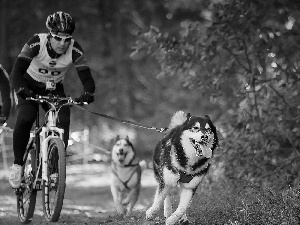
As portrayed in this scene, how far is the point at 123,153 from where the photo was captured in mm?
10922

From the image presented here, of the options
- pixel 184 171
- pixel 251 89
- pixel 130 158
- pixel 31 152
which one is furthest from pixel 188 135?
pixel 130 158

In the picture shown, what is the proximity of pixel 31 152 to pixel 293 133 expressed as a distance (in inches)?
111

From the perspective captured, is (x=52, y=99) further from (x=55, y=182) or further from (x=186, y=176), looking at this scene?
(x=186, y=176)

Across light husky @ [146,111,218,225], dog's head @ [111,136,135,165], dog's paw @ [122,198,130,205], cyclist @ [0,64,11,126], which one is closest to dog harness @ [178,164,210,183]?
light husky @ [146,111,218,225]

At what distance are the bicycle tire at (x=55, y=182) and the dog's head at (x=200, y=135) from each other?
116 centimetres

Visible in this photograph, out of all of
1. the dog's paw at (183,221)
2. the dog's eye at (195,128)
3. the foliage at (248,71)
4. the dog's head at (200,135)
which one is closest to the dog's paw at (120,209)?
the foliage at (248,71)

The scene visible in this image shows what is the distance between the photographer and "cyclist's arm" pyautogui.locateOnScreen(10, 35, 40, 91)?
22.7 feet

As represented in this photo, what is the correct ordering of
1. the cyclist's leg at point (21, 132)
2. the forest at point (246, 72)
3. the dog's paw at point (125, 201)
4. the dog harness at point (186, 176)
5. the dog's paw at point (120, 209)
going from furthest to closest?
1. the dog's paw at point (125, 201)
2. the dog's paw at point (120, 209)
3. the forest at point (246, 72)
4. the cyclist's leg at point (21, 132)
5. the dog harness at point (186, 176)

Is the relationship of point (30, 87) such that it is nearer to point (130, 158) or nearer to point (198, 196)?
point (198, 196)

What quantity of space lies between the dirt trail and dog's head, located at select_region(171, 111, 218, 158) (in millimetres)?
1571

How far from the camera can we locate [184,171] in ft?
20.5

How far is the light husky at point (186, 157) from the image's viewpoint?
6125mm

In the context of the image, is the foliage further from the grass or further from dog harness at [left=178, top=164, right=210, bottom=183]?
dog harness at [left=178, top=164, right=210, bottom=183]

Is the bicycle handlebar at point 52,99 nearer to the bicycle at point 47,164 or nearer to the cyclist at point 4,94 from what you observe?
the bicycle at point 47,164
